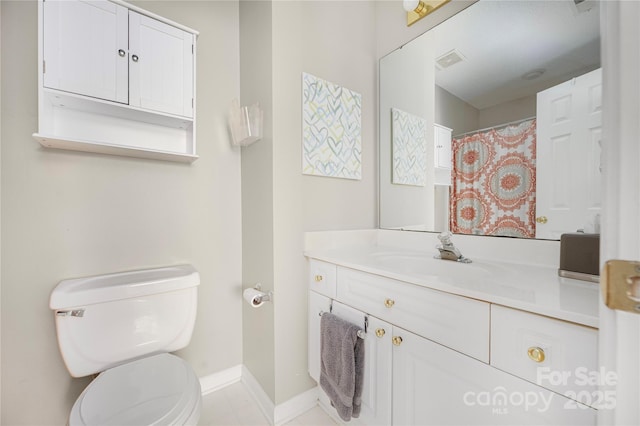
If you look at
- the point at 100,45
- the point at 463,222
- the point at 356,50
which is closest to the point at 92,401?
the point at 100,45

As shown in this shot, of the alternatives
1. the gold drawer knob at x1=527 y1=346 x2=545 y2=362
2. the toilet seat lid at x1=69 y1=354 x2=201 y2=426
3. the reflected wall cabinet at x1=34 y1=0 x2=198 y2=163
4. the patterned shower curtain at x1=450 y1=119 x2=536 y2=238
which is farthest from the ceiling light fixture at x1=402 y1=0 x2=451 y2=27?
the toilet seat lid at x1=69 y1=354 x2=201 y2=426

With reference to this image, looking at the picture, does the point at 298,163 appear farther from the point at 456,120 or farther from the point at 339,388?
the point at 339,388

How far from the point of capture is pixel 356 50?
1598 millimetres

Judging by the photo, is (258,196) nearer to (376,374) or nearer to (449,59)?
(376,374)

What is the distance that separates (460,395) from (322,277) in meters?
0.68

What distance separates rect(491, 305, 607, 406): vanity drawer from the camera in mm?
539

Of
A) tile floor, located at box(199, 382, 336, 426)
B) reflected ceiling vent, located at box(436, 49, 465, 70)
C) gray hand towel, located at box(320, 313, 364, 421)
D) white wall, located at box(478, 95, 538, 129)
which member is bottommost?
tile floor, located at box(199, 382, 336, 426)

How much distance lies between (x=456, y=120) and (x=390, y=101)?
0.47 meters

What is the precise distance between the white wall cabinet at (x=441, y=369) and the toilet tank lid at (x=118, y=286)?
73cm

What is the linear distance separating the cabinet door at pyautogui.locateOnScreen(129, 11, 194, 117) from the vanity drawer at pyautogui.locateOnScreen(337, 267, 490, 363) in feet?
3.82

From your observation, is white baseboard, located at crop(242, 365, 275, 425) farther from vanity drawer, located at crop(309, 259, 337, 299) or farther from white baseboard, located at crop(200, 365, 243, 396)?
vanity drawer, located at crop(309, 259, 337, 299)

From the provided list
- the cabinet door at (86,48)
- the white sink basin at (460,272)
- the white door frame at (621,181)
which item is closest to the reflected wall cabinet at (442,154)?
the white sink basin at (460,272)

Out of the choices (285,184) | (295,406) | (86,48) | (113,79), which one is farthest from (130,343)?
(86,48)

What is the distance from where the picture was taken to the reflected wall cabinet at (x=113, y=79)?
987 millimetres
